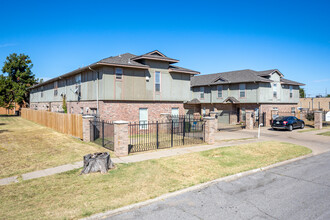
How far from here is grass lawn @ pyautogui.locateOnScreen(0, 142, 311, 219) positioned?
5.66m

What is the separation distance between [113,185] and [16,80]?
46.2 meters

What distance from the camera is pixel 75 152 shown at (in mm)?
11859

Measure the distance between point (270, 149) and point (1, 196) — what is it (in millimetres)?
12882

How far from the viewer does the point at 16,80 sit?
4331 cm

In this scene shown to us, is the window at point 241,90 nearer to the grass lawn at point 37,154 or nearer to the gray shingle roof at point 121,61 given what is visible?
the gray shingle roof at point 121,61

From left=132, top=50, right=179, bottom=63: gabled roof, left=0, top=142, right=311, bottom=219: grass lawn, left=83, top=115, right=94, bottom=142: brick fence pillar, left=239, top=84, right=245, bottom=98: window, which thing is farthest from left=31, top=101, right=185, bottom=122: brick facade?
left=239, top=84, right=245, bottom=98: window

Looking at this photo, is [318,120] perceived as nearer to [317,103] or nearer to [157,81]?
[157,81]

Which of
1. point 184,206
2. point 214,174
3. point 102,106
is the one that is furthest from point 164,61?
point 184,206

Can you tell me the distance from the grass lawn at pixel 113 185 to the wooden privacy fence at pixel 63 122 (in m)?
7.79

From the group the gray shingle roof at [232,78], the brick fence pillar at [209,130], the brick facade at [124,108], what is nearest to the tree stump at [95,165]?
the brick fence pillar at [209,130]

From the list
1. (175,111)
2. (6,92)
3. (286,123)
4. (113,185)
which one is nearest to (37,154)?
(113,185)

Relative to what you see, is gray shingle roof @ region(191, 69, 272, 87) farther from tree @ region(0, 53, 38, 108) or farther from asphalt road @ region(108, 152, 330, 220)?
tree @ region(0, 53, 38, 108)

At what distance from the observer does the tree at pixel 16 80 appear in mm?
40562

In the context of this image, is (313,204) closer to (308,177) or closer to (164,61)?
(308,177)
